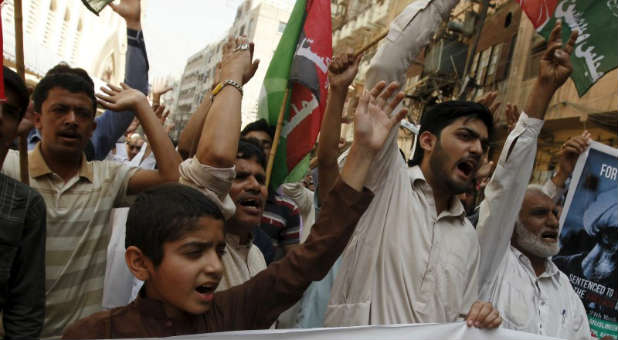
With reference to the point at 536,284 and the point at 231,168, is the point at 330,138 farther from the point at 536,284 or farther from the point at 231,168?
the point at 536,284

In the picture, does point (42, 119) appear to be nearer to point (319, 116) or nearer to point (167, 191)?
point (167, 191)

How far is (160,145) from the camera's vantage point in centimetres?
231

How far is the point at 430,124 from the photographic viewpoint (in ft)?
8.29

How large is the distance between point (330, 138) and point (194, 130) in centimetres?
71

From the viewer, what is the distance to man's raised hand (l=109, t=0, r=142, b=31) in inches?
110

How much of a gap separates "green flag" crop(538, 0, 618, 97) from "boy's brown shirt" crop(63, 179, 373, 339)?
233 centimetres

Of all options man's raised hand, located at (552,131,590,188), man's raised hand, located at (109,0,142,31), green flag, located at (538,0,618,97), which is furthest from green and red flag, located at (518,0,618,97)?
man's raised hand, located at (109,0,142,31)

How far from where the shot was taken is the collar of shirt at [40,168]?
2.20 meters

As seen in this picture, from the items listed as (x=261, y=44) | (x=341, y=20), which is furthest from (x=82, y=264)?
(x=261, y=44)

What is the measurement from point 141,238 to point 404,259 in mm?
945

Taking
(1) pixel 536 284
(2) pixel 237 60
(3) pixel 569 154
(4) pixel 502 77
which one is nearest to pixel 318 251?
(2) pixel 237 60

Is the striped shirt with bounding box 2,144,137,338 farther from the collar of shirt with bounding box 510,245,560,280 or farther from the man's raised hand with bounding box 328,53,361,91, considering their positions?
the collar of shirt with bounding box 510,245,560,280

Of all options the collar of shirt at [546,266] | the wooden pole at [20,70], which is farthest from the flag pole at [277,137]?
the collar of shirt at [546,266]

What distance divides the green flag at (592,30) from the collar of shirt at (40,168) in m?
2.69
